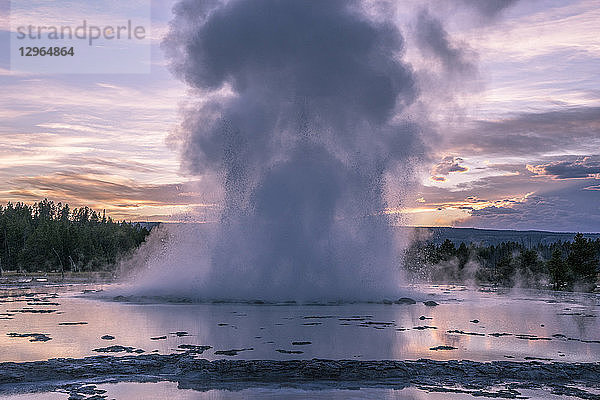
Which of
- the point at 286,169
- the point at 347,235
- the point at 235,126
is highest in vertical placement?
the point at 235,126

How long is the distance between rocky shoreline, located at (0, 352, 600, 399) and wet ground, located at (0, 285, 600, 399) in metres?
0.24

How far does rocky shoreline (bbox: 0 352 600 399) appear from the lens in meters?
12.3

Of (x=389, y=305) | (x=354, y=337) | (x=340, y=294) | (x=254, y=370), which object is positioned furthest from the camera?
(x=340, y=294)

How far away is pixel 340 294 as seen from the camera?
32125 millimetres

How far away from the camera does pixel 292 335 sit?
18938mm

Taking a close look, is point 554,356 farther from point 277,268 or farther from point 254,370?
point 277,268

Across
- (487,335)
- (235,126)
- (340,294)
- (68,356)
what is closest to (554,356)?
(487,335)

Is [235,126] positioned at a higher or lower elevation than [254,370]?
higher

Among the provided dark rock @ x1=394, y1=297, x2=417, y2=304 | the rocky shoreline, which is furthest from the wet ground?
dark rock @ x1=394, y1=297, x2=417, y2=304

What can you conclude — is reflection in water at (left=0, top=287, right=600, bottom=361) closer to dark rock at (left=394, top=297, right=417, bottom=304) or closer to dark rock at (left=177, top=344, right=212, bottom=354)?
dark rock at (left=177, top=344, right=212, bottom=354)

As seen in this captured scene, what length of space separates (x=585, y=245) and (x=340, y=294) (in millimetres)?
33741

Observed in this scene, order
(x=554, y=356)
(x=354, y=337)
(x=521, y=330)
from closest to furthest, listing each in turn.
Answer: (x=554, y=356)
(x=354, y=337)
(x=521, y=330)

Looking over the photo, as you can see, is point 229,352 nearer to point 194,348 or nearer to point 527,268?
point 194,348

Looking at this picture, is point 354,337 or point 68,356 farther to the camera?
point 354,337
